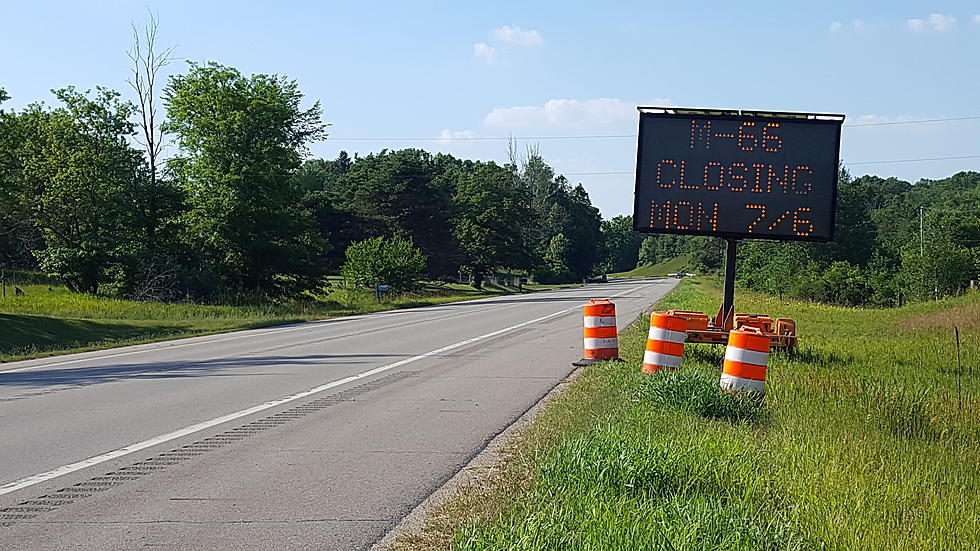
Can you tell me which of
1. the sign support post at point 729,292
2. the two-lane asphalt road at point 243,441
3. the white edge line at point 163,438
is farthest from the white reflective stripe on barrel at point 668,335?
the white edge line at point 163,438

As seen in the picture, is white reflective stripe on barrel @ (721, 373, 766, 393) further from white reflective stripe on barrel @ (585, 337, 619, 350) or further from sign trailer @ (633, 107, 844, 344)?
sign trailer @ (633, 107, 844, 344)

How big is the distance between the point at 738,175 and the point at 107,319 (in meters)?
23.9

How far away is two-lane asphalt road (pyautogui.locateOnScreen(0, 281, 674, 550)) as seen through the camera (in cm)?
598

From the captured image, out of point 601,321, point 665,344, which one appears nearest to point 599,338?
point 601,321

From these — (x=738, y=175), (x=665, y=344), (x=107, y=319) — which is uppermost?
(x=738, y=175)

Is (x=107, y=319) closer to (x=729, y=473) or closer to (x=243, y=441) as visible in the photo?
(x=243, y=441)

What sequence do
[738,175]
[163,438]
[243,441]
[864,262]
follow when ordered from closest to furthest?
[243,441]
[163,438]
[738,175]
[864,262]

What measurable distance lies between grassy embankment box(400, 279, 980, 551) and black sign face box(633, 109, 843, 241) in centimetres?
395

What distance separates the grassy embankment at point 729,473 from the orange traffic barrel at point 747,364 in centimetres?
25

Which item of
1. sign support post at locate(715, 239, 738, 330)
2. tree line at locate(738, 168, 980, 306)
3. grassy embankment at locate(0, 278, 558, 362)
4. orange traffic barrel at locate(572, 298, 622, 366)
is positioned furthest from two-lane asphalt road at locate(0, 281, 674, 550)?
tree line at locate(738, 168, 980, 306)

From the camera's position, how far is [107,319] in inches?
1260

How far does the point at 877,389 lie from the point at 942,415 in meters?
1.23

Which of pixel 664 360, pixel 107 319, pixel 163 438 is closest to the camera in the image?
pixel 163 438

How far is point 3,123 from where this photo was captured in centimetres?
3725
